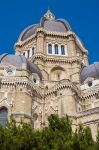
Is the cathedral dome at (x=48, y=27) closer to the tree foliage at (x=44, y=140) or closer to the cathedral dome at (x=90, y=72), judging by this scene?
the cathedral dome at (x=90, y=72)

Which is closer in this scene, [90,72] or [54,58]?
[90,72]

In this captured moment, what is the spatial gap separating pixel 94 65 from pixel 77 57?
4433 millimetres

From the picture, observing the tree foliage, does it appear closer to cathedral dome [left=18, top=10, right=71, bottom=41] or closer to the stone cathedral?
the stone cathedral

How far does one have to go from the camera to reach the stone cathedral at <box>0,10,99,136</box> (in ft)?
121

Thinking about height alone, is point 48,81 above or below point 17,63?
below

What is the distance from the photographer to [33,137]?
67.6 ft

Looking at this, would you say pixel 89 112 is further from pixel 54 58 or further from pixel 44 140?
pixel 44 140

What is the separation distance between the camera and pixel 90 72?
45.1 m

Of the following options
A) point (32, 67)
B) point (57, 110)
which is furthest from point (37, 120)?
point (32, 67)

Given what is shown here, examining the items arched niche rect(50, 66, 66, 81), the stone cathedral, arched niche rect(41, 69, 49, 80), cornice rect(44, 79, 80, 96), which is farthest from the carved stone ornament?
arched niche rect(50, 66, 66, 81)

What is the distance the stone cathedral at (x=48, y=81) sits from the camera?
3697cm

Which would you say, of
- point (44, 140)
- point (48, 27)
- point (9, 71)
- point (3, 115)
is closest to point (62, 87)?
point (9, 71)

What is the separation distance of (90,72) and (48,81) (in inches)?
273

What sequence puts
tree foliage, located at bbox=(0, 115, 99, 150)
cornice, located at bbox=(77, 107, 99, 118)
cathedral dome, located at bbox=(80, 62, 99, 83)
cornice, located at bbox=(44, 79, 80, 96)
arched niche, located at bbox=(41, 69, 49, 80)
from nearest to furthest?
tree foliage, located at bbox=(0, 115, 99, 150) < cornice, located at bbox=(77, 107, 99, 118) < cornice, located at bbox=(44, 79, 80, 96) < cathedral dome, located at bbox=(80, 62, 99, 83) < arched niche, located at bbox=(41, 69, 49, 80)
